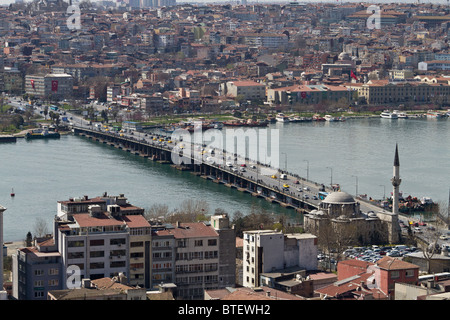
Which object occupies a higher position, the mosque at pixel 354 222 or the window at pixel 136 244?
the window at pixel 136 244

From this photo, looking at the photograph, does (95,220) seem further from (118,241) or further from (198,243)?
(198,243)

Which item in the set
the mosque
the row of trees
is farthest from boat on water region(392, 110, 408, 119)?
the mosque

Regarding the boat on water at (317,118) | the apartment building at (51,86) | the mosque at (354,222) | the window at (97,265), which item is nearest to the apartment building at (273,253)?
the window at (97,265)

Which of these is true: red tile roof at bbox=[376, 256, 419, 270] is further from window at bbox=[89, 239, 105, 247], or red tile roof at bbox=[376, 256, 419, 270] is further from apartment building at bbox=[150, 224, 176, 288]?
window at bbox=[89, 239, 105, 247]

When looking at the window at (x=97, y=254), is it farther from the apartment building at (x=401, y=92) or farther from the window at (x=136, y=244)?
the apartment building at (x=401, y=92)

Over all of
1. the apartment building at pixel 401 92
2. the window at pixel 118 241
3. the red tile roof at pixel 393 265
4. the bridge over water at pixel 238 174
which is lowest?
the bridge over water at pixel 238 174

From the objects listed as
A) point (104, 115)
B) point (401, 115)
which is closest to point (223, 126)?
point (104, 115)
